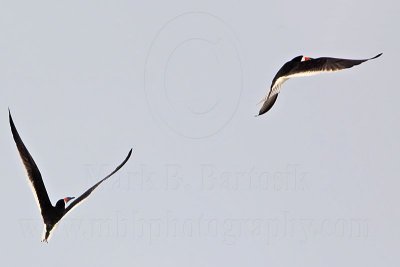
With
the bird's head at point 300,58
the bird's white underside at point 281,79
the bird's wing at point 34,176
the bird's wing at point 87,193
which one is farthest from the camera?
the bird's head at point 300,58

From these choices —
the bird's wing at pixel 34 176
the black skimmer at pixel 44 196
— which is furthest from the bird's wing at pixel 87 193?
the bird's wing at pixel 34 176

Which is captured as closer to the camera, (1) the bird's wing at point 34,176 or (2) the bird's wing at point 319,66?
(2) the bird's wing at point 319,66

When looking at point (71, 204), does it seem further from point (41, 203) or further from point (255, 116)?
point (255, 116)

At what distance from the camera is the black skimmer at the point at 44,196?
3453 centimetres

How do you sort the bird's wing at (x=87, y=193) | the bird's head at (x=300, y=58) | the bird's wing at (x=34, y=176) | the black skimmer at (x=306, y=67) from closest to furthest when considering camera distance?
→ 1. the black skimmer at (x=306, y=67)
2. the bird's wing at (x=87, y=193)
3. the bird's wing at (x=34, y=176)
4. the bird's head at (x=300, y=58)

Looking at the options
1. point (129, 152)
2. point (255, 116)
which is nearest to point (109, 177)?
point (129, 152)

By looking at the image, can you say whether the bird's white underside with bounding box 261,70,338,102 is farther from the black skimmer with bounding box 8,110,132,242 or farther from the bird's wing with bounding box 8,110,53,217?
the bird's wing with bounding box 8,110,53,217

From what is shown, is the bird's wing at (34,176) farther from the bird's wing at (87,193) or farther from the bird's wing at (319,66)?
the bird's wing at (319,66)

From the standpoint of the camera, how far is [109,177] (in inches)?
1325

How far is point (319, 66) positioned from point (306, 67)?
1.53ft

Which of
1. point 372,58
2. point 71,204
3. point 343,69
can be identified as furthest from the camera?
point 71,204

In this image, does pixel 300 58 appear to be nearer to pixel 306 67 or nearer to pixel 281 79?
pixel 306 67

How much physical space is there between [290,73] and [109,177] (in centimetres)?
747

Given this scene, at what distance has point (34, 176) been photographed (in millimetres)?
35500
